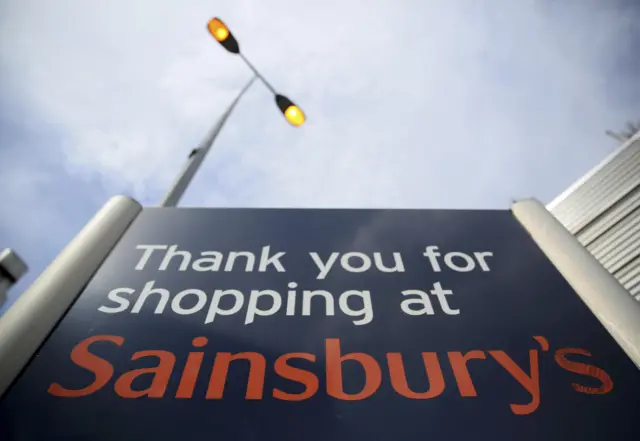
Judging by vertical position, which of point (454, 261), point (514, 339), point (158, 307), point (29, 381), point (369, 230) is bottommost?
point (29, 381)

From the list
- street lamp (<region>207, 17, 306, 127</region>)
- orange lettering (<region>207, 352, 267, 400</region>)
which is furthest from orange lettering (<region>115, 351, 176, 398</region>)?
street lamp (<region>207, 17, 306, 127</region>)

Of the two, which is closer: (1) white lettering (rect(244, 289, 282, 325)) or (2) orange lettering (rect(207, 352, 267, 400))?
(2) orange lettering (rect(207, 352, 267, 400))

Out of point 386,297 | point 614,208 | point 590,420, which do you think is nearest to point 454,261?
Result: point 386,297

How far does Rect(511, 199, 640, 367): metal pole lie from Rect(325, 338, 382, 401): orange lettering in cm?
59

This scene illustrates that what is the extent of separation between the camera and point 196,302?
118 cm

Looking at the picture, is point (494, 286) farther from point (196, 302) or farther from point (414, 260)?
point (196, 302)

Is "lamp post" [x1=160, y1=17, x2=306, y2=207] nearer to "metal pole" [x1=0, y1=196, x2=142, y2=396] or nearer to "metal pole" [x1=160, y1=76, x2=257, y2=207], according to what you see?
"metal pole" [x1=160, y1=76, x2=257, y2=207]

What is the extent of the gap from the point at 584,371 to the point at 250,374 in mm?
760

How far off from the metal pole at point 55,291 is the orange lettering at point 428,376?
2.76 feet

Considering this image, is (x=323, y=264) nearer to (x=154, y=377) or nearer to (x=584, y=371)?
(x=154, y=377)

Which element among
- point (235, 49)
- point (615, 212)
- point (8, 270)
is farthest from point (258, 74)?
point (615, 212)

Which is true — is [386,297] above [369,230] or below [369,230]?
below

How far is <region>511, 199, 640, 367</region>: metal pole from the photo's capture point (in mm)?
1020

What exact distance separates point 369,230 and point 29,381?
1.04m
